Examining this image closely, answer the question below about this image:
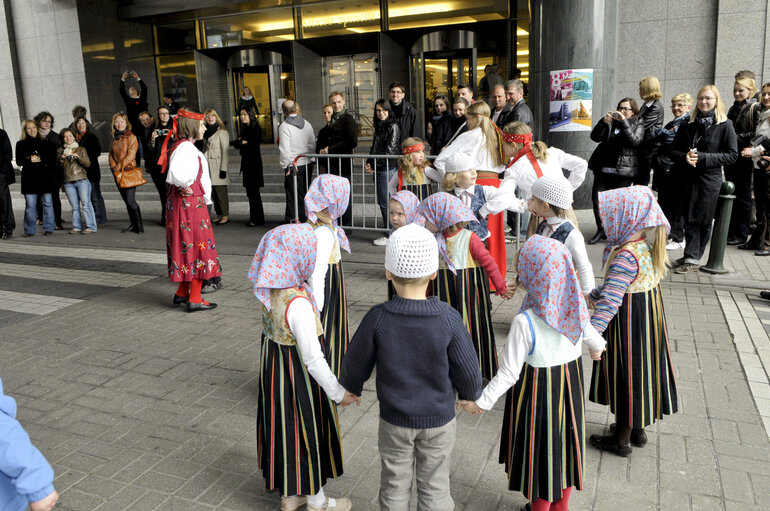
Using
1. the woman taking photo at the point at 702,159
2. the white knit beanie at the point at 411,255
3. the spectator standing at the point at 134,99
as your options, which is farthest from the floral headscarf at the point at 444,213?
the spectator standing at the point at 134,99

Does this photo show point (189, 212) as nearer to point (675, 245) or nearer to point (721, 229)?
point (721, 229)

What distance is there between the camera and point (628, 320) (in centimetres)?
339

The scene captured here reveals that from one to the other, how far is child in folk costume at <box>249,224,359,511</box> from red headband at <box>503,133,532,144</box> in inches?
130

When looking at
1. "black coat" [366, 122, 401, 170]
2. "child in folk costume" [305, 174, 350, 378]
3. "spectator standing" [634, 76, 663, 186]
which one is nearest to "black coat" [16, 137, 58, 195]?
"black coat" [366, 122, 401, 170]

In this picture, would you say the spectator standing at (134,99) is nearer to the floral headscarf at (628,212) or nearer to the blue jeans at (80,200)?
the blue jeans at (80,200)

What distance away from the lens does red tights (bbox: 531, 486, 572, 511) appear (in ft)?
9.57

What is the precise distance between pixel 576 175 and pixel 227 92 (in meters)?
17.0

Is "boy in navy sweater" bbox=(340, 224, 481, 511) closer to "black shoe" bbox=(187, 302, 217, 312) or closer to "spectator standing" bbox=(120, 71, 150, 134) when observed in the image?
"black shoe" bbox=(187, 302, 217, 312)

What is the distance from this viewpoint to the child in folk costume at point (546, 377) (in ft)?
9.02

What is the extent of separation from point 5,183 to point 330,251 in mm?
9531

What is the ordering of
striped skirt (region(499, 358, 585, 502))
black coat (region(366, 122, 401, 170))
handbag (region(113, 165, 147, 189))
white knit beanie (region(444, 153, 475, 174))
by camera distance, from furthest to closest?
handbag (region(113, 165, 147, 189)) < black coat (region(366, 122, 401, 170)) < white knit beanie (region(444, 153, 475, 174)) < striped skirt (region(499, 358, 585, 502))

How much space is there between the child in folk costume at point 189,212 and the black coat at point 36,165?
5.80m

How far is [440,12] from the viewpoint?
17156 millimetres

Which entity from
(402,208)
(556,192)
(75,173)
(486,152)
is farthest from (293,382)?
(75,173)
